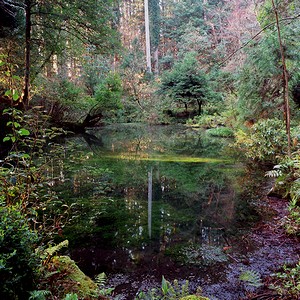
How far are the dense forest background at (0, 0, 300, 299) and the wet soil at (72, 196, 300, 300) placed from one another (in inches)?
25.0

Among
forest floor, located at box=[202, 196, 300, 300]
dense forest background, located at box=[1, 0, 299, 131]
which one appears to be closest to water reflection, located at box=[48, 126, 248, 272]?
forest floor, located at box=[202, 196, 300, 300]

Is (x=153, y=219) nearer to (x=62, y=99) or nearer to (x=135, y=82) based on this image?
Result: (x=62, y=99)

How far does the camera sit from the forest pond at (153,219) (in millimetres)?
3326

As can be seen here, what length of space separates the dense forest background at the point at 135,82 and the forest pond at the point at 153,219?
0.85 m

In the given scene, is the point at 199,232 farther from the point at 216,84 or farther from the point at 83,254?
the point at 216,84

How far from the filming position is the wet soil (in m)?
2.90

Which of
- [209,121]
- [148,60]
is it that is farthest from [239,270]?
[148,60]

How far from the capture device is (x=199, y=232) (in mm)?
4352

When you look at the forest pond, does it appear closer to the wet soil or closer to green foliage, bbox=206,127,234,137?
the wet soil

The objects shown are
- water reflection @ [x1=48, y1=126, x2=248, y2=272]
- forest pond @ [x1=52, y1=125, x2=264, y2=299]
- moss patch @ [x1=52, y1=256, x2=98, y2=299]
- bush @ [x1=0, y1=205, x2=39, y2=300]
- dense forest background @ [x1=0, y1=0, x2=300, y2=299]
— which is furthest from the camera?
water reflection @ [x1=48, y1=126, x2=248, y2=272]

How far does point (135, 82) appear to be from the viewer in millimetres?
27031

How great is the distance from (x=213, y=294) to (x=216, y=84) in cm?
2361

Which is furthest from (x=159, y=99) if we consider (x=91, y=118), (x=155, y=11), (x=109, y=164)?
(x=109, y=164)

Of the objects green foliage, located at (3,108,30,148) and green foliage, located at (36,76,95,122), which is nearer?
green foliage, located at (3,108,30,148)
